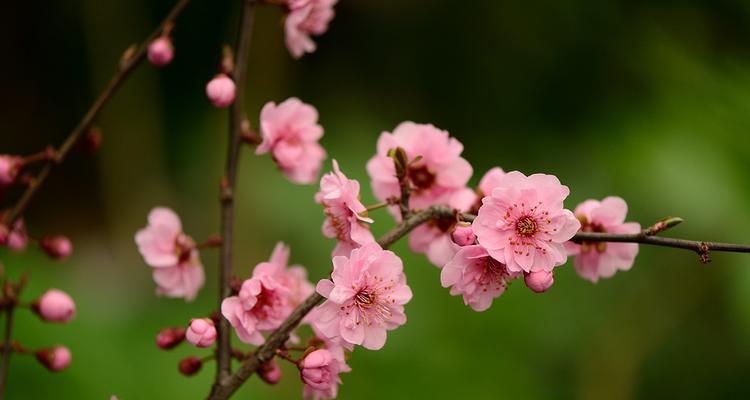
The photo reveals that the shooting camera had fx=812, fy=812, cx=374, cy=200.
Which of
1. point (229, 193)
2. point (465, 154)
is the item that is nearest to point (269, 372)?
point (229, 193)

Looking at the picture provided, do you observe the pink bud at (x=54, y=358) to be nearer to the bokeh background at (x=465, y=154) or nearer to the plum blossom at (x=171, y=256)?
the plum blossom at (x=171, y=256)

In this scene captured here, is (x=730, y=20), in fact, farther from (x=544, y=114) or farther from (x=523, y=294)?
(x=523, y=294)

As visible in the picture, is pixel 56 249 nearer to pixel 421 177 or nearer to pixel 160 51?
pixel 160 51

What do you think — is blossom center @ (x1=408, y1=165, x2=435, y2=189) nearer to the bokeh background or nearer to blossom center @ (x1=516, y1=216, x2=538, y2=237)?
blossom center @ (x1=516, y1=216, x2=538, y2=237)

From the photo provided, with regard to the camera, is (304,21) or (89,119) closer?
(89,119)

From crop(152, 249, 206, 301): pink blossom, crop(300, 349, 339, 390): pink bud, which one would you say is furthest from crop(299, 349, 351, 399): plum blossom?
crop(152, 249, 206, 301): pink blossom

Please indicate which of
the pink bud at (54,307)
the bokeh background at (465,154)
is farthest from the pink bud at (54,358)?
the bokeh background at (465,154)
